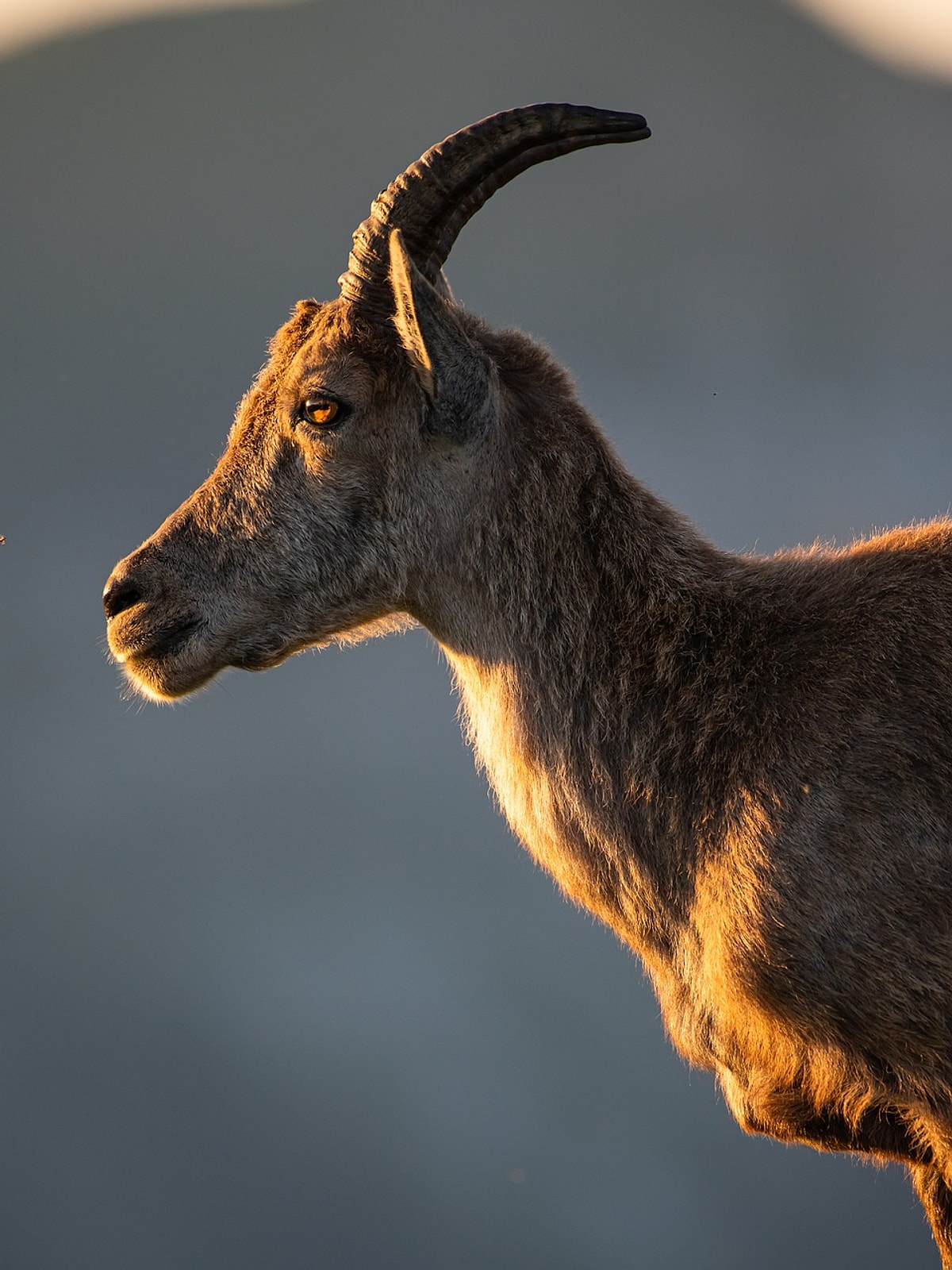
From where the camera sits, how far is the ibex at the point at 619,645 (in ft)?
20.0

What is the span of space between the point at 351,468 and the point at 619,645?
5.19ft

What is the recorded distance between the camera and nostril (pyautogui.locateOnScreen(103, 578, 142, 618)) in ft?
24.1

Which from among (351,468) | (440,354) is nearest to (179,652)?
(351,468)

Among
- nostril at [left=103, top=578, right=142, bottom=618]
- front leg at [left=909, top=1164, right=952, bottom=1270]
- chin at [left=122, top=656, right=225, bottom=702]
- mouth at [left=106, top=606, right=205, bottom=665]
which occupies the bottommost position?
front leg at [left=909, top=1164, right=952, bottom=1270]

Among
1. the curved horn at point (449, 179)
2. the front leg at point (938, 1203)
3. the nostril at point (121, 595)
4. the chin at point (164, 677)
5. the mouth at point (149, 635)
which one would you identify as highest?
the curved horn at point (449, 179)

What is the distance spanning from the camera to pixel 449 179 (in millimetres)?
7062

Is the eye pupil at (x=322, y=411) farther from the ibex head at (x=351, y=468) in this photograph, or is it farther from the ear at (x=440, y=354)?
the ear at (x=440, y=354)

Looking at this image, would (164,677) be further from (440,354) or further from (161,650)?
(440,354)

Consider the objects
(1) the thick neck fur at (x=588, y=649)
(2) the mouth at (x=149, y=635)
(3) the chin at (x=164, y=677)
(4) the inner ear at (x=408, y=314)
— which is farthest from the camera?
(3) the chin at (x=164, y=677)

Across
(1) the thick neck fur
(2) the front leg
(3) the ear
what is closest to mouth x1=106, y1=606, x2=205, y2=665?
(1) the thick neck fur

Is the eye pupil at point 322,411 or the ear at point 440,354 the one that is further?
the eye pupil at point 322,411

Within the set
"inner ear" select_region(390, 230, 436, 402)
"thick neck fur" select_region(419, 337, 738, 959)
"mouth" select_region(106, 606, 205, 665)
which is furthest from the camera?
"mouth" select_region(106, 606, 205, 665)

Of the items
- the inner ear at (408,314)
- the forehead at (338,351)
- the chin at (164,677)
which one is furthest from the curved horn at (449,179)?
the chin at (164,677)

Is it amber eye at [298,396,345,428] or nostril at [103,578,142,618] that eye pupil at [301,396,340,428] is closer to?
amber eye at [298,396,345,428]
